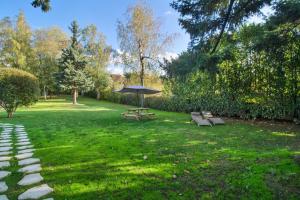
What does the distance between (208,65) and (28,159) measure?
417 centimetres

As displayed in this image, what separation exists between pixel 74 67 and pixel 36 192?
25242 mm

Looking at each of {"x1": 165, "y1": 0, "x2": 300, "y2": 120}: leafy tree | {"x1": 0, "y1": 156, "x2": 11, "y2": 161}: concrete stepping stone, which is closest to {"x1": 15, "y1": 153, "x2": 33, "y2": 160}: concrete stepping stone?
{"x1": 0, "y1": 156, "x2": 11, "y2": 161}: concrete stepping stone

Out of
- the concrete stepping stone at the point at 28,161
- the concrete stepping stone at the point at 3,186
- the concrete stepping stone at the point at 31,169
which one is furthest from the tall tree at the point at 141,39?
the concrete stepping stone at the point at 3,186

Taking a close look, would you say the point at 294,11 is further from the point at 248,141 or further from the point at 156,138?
the point at 156,138

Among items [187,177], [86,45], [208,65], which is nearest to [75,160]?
[187,177]

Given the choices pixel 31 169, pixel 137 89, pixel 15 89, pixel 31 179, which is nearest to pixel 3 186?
pixel 31 179

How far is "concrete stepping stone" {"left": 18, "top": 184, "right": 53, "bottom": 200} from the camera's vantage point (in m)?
3.12

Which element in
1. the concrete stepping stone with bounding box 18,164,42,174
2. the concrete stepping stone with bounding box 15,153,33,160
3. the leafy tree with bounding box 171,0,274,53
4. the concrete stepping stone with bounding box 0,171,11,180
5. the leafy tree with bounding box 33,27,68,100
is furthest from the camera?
the leafy tree with bounding box 33,27,68,100

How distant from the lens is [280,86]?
32.7 ft

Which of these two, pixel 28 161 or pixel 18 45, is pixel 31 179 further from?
pixel 18 45

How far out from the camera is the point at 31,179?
3.75 m

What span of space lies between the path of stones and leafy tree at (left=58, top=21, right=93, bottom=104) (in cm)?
1981

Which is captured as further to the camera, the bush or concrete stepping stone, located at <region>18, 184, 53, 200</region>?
the bush

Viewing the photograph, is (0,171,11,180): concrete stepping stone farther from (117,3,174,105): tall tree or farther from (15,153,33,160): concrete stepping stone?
(117,3,174,105): tall tree
